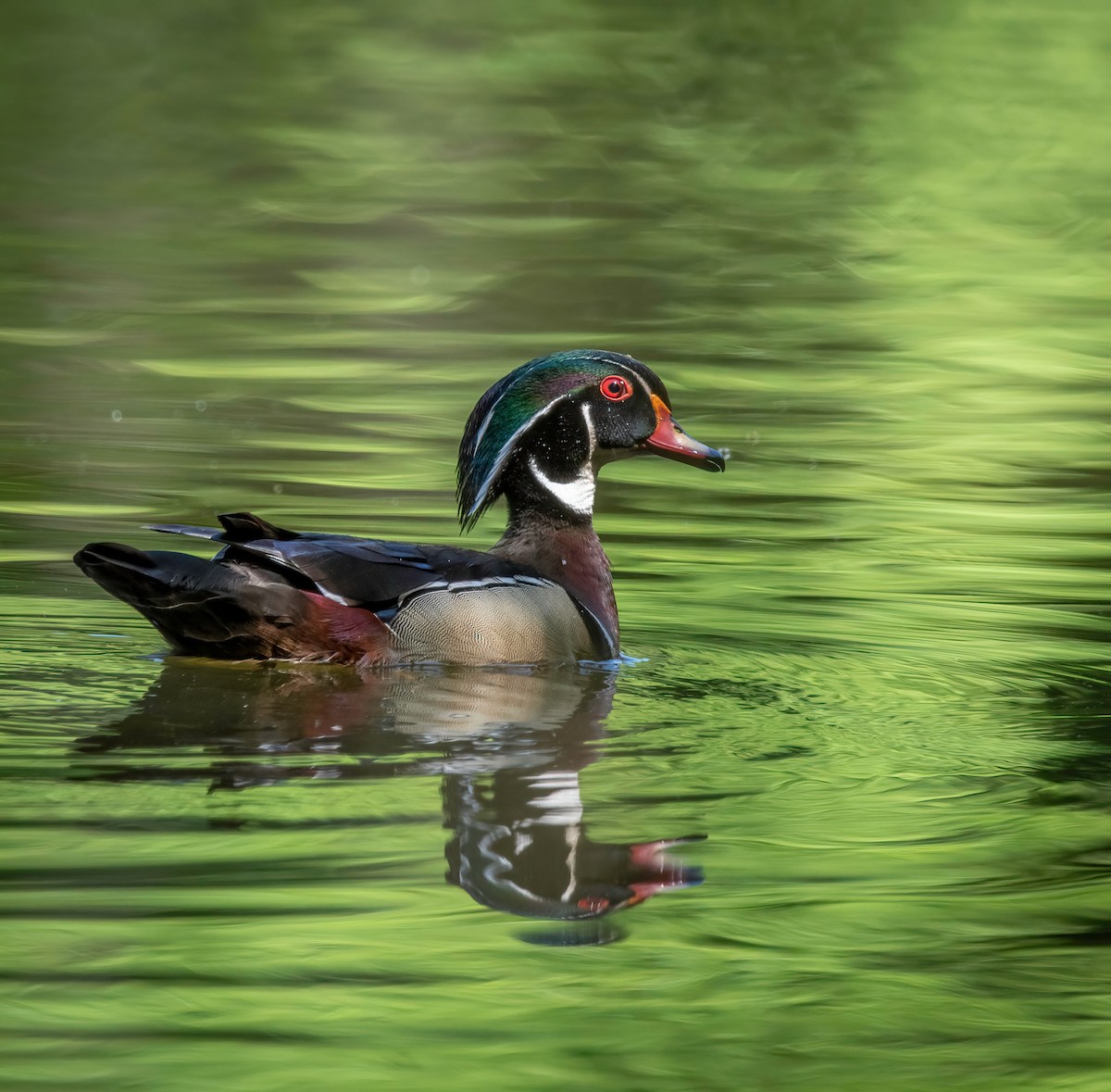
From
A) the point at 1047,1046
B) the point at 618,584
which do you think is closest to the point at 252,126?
the point at 618,584

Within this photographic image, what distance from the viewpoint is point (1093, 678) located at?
329 inches

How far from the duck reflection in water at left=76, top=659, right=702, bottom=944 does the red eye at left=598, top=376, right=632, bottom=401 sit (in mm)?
1381

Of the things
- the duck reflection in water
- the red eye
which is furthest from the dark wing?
the red eye

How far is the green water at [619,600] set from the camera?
5168mm

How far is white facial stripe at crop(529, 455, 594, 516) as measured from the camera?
9.20 metres

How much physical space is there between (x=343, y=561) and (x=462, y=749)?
1.20 m

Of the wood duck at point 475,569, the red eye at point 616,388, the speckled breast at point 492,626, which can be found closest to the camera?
the wood duck at point 475,569

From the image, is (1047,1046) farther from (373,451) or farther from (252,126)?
(252,126)

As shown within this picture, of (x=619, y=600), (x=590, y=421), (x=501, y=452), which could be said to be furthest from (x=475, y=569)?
(x=619, y=600)

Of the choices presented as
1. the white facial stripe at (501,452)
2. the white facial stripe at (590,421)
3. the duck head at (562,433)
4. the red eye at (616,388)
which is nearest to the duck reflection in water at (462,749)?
the white facial stripe at (501,452)

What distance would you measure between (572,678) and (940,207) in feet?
47.7

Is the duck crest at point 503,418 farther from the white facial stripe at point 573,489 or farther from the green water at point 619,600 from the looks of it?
the green water at point 619,600

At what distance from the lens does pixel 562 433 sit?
361 inches

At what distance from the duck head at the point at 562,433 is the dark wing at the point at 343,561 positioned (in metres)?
0.83
